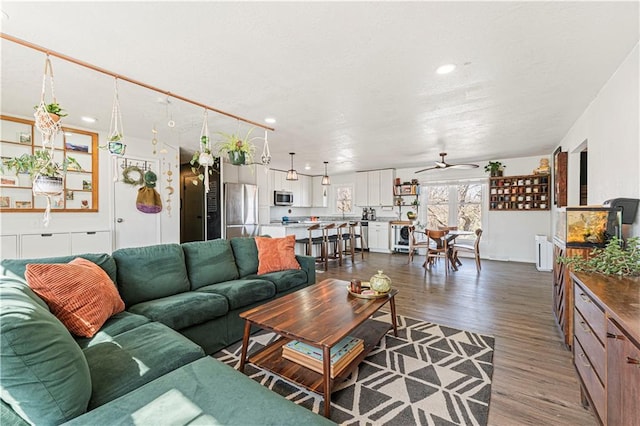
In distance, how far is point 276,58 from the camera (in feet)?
7.01

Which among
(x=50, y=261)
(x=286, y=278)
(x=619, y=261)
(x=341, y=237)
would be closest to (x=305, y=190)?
(x=341, y=237)

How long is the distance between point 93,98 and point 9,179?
1767 millimetres

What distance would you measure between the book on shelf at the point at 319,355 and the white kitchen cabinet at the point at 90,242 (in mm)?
3833

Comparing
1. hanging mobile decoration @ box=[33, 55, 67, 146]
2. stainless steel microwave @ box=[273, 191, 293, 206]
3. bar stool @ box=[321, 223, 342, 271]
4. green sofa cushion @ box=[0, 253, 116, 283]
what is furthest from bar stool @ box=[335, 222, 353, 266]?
hanging mobile decoration @ box=[33, 55, 67, 146]

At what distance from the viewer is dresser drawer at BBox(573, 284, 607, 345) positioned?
1.30 m

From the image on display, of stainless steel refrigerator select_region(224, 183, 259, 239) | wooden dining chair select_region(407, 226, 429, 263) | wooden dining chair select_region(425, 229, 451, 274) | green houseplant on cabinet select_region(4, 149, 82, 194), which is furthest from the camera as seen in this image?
stainless steel refrigerator select_region(224, 183, 259, 239)

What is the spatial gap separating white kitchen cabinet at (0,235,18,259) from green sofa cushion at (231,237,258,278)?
284 cm

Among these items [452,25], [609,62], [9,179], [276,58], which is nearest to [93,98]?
[9,179]

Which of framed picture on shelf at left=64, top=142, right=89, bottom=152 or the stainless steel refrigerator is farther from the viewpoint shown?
the stainless steel refrigerator

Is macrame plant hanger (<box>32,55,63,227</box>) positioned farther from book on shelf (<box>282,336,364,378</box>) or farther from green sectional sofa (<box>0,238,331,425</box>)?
book on shelf (<box>282,336,364,378</box>)

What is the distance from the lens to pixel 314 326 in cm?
175

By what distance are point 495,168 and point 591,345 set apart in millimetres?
5727

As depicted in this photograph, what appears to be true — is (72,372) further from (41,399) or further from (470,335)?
(470,335)

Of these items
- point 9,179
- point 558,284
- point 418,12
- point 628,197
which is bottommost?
point 558,284
